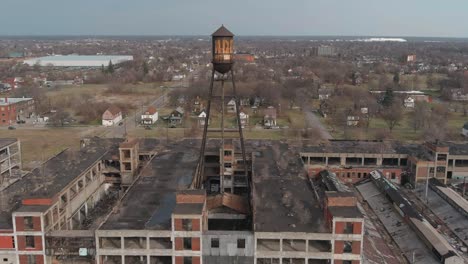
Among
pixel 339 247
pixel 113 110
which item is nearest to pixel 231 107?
pixel 113 110

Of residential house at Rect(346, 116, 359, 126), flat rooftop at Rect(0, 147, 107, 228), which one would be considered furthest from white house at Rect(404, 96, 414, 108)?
flat rooftop at Rect(0, 147, 107, 228)

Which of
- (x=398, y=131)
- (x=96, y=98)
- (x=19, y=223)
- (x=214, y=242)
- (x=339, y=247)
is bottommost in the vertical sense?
(x=398, y=131)

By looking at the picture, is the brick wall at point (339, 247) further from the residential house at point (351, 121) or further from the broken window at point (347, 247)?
the residential house at point (351, 121)

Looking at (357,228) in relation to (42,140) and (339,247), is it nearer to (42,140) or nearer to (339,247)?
(339,247)

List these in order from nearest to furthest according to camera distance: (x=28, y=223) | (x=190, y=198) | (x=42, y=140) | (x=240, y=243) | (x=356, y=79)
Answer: (x=240, y=243) < (x=190, y=198) < (x=28, y=223) < (x=42, y=140) < (x=356, y=79)

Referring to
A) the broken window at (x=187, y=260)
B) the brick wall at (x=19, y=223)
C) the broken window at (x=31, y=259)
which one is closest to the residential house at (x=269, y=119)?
the broken window at (x=187, y=260)

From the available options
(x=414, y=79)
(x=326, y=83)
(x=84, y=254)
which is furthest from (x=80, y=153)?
(x=414, y=79)

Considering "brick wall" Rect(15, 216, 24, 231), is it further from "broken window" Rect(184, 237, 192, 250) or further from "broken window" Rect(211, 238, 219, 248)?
"broken window" Rect(211, 238, 219, 248)
